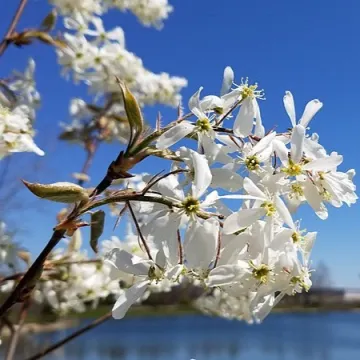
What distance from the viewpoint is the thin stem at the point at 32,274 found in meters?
0.56

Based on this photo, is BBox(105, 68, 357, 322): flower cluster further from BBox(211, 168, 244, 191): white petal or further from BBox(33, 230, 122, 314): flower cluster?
BBox(33, 230, 122, 314): flower cluster

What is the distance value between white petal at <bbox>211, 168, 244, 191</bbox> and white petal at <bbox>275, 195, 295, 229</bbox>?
41 millimetres

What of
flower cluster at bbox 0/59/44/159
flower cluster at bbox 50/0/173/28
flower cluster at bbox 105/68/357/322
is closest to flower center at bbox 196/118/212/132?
flower cluster at bbox 105/68/357/322

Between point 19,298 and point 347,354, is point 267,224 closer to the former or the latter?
point 19,298

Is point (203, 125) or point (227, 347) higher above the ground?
point (203, 125)

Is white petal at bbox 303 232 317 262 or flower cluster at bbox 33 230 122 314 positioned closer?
white petal at bbox 303 232 317 262

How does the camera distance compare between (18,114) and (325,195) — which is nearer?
(325,195)

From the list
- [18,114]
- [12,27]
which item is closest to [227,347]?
[12,27]

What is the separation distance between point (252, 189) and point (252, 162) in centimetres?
3

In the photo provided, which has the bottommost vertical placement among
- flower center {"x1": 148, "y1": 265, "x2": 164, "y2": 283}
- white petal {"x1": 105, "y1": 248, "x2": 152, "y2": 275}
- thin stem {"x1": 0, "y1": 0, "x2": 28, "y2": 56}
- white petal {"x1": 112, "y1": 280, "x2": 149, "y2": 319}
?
white petal {"x1": 112, "y1": 280, "x2": 149, "y2": 319}

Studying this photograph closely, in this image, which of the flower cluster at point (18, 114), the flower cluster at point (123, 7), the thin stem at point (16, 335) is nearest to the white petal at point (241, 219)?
the flower cluster at point (18, 114)

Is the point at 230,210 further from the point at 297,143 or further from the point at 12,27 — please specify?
the point at 12,27

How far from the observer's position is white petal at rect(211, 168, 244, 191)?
1.86ft

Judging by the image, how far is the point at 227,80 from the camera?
25.4 inches
